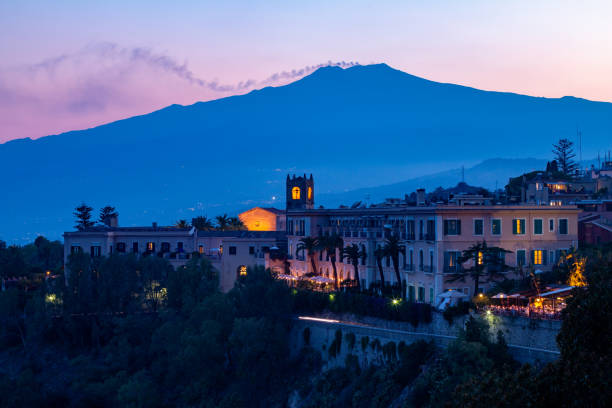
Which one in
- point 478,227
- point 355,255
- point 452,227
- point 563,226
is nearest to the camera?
point 452,227

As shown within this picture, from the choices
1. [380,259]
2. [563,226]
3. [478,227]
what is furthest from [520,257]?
[380,259]

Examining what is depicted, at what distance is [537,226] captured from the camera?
182 feet

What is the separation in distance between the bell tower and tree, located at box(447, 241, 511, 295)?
3954cm

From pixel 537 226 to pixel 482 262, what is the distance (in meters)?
5.86

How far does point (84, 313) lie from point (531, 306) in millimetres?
49213

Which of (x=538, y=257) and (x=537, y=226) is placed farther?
(x=537, y=226)

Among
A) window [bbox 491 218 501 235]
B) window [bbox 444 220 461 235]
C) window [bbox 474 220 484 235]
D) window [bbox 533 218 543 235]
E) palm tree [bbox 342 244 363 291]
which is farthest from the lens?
palm tree [bbox 342 244 363 291]

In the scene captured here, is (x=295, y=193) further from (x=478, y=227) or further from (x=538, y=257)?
(x=538, y=257)

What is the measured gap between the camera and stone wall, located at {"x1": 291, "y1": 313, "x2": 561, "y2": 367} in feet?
125

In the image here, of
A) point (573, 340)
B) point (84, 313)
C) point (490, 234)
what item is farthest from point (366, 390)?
point (84, 313)

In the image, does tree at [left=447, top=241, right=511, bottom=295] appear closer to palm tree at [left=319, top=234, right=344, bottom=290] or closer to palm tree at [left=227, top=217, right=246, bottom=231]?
palm tree at [left=319, top=234, right=344, bottom=290]

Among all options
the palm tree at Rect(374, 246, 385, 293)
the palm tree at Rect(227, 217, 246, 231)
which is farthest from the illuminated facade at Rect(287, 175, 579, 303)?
the palm tree at Rect(227, 217, 246, 231)

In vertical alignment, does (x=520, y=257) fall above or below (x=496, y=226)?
below

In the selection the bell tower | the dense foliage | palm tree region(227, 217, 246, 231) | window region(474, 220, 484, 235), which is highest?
the bell tower
